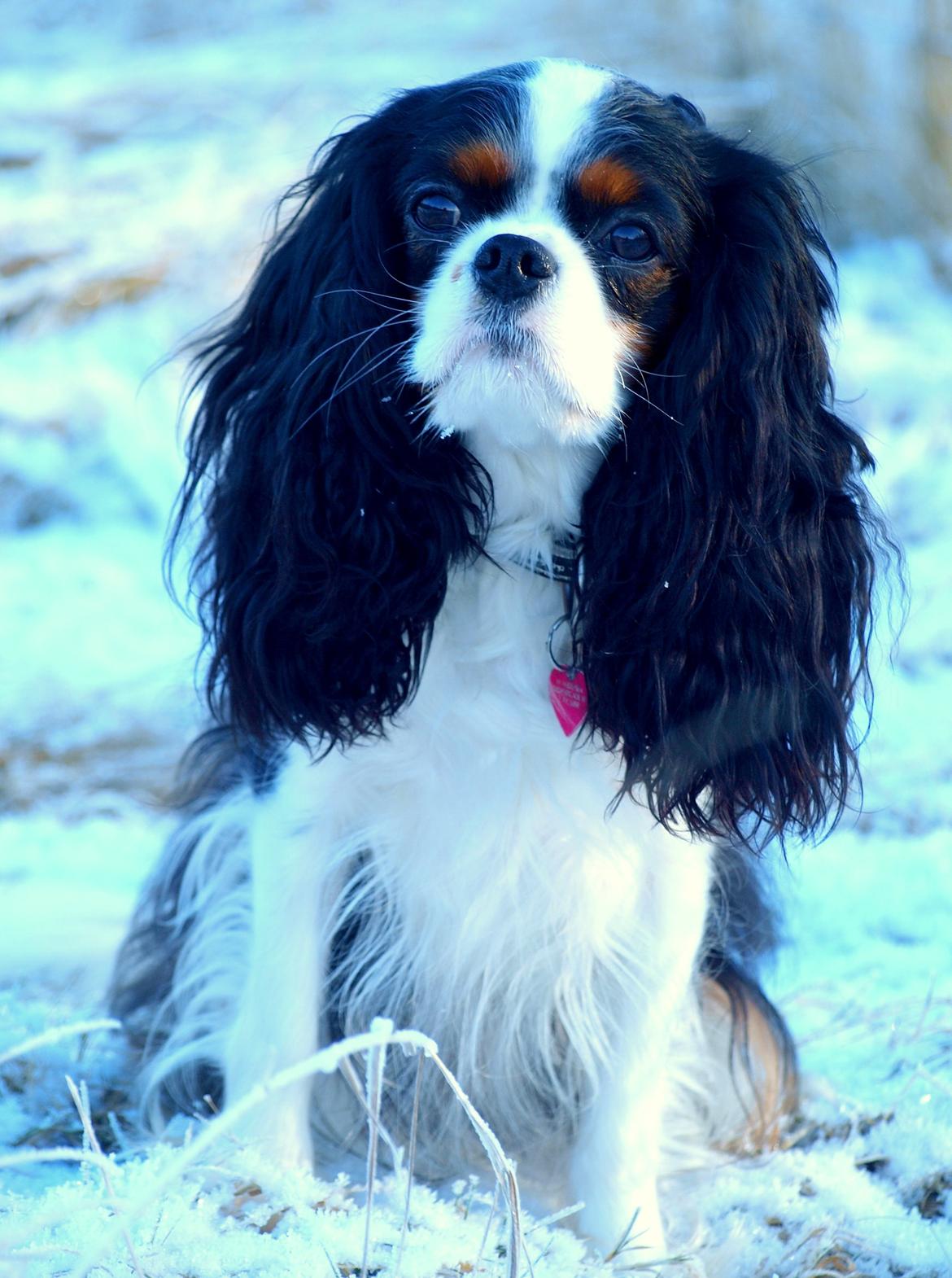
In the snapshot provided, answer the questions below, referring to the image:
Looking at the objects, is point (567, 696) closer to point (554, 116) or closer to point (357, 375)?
point (357, 375)

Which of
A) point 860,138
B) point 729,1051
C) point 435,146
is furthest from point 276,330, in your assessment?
point 860,138

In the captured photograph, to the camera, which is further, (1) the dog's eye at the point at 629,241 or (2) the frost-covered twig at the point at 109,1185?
(1) the dog's eye at the point at 629,241

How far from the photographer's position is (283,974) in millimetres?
2143

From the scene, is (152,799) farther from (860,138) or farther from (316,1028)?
(860,138)

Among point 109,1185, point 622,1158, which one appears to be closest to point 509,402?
point 109,1185

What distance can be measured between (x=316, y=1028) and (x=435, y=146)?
1.25 m

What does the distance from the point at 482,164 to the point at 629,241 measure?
212 mm

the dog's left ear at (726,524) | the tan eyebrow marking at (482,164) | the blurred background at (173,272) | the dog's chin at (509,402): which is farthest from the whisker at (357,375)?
the blurred background at (173,272)

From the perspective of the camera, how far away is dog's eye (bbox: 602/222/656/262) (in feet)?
6.26

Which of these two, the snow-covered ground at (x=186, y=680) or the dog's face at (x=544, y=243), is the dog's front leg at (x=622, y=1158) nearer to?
the snow-covered ground at (x=186, y=680)

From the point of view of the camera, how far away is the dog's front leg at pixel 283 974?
2121mm

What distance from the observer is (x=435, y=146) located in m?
1.96

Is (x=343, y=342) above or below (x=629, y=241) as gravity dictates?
below

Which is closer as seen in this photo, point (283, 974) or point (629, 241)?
point (629, 241)
